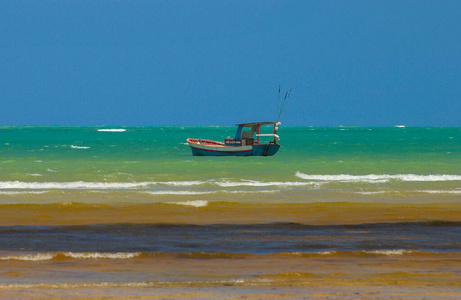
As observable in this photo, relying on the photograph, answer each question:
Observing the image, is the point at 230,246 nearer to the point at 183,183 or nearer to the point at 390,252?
the point at 390,252

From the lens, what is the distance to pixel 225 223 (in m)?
13.9

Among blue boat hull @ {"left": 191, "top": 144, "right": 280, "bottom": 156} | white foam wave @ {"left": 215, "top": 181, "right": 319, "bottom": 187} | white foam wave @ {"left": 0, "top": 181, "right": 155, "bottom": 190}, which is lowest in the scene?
white foam wave @ {"left": 0, "top": 181, "right": 155, "bottom": 190}

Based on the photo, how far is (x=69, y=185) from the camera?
26672 mm

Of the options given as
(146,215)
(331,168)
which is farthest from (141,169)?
(146,215)

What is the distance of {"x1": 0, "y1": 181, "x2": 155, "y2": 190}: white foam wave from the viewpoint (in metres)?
25.6

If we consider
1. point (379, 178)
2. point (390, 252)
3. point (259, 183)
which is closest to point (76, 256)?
point (390, 252)

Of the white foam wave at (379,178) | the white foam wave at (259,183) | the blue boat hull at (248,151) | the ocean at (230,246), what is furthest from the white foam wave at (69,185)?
the blue boat hull at (248,151)

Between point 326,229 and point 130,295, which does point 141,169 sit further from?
point 130,295

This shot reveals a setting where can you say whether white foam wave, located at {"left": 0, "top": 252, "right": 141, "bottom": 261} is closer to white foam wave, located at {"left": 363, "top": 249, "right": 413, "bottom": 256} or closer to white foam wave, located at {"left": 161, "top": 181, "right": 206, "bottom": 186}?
white foam wave, located at {"left": 363, "top": 249, "right": 413, "bottom": 256}

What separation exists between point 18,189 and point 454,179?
19.3 m

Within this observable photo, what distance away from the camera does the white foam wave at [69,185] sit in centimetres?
2559

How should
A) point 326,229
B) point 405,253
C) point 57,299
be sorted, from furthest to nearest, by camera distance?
point 326,229 < point 405,253 < point 57,299

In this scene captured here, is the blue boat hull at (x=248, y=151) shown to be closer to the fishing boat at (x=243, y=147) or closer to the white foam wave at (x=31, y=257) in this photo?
the fishing boat at (x=243, y=147)

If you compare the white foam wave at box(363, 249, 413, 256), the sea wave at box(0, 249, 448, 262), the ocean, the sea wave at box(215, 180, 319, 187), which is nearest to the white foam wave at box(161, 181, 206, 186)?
the sea wave at box(215, 180, 319, 187)
